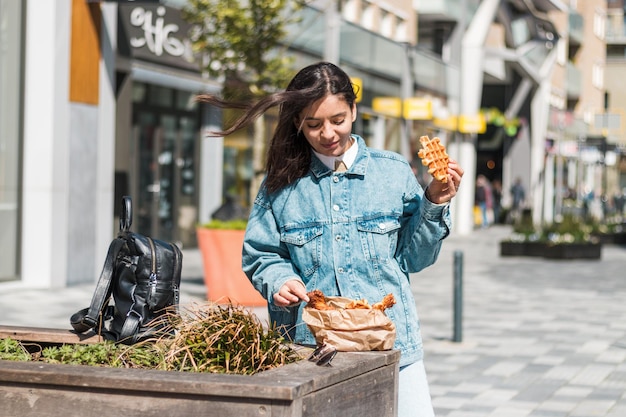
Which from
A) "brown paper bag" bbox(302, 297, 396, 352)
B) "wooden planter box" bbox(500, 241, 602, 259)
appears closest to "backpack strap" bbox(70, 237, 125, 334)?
"brown paper bag" bbox(302, 297, 396, 352)

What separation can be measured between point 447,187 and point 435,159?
0.45 ft

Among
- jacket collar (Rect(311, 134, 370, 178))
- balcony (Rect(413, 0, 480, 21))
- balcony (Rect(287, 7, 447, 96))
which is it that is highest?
balcony (Rect(413, 0, 480, 21))

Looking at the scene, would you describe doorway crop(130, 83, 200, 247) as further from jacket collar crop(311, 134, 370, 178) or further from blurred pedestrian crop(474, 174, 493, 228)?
blurred pedestrian crop(474, 174, 493, 228)

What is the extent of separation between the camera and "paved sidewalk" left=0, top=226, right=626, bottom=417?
7.79m

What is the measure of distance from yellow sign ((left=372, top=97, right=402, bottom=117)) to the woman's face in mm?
27506

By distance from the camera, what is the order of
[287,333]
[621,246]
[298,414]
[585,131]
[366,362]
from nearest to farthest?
[298,414]
[366,362]
[287,333]
[621,246]
[585,131]

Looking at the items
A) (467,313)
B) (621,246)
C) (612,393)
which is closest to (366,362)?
(612,393)

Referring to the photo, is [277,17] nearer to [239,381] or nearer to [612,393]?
[612,393]

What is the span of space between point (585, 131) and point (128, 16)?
2036 inches

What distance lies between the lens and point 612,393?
8.06m

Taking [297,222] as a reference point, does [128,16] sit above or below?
above

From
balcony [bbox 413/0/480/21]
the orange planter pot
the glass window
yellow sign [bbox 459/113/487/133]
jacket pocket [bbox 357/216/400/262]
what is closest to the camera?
jacket pocket [bbox 357/216/400/262]

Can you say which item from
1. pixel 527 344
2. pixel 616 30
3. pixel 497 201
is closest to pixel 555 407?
pixel 527 344

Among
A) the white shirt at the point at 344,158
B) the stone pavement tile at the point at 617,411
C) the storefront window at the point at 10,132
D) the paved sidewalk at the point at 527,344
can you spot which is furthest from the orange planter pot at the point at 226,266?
the white shirt at the point at 344,158
